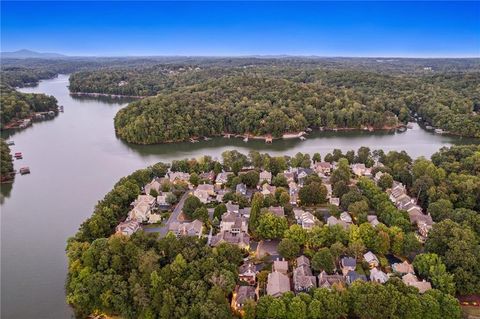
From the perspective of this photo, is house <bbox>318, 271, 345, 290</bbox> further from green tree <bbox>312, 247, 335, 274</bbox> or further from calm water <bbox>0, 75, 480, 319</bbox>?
calm water <bbox>0, 75, 480, 319</bbox>

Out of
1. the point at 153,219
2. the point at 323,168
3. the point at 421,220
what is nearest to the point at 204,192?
the point at 153,219

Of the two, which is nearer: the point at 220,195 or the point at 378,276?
the point at 378,276

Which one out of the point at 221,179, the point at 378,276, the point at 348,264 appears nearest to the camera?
the point at 378,276

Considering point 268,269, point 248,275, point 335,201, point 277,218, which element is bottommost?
point 268,269

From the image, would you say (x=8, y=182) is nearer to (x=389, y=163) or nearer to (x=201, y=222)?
(x=201, y=222)

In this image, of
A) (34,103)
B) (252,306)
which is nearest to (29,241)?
(252,306)

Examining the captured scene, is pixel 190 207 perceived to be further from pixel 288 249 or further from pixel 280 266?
pixel 280 266

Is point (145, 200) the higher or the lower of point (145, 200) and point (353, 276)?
the higher
